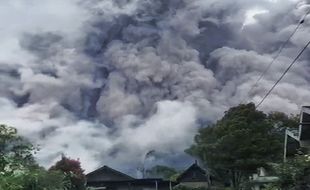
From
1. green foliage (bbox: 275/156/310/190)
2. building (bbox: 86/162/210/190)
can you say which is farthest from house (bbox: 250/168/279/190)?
building (bbox: 86/162/210/190)

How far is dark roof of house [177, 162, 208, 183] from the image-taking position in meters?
69.9

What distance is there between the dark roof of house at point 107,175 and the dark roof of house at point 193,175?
7649 mm

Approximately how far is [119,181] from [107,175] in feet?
8.63

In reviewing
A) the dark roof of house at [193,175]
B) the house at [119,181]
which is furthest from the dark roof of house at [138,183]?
the dark roof of house at [193,175]

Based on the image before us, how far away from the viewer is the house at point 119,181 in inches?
2530

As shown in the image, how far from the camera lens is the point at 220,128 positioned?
47.4m

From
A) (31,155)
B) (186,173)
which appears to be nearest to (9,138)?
(31,155)

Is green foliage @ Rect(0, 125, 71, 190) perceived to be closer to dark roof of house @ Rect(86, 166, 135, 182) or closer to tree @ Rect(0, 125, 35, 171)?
tree @ Rect(0, 125, 35, 171)

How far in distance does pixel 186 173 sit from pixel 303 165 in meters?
51.5

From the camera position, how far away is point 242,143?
45.3 metres

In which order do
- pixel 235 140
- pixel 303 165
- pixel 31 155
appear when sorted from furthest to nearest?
pixel 235 140, pixel 31 155, pixel 303 165

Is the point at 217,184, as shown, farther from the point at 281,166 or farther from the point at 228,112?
the point at 281,166

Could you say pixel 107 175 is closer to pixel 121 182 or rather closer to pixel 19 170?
pixel 121 182

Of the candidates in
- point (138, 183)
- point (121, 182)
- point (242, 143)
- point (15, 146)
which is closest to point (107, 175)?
point (121, 182)
